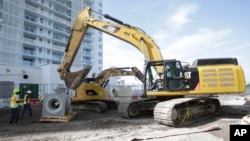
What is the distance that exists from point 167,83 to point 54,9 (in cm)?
6205

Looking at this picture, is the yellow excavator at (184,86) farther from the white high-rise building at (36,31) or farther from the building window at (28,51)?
the building window at (28,51)

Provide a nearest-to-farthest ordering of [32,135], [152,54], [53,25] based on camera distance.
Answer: [32,135]
[152,54]
[53,25]

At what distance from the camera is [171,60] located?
10.3 meters

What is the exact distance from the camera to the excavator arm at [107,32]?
12.5 meters

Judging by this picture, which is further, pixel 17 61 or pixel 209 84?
pixel 17 61

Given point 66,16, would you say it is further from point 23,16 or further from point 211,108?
point 211,108

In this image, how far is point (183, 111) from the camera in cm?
946

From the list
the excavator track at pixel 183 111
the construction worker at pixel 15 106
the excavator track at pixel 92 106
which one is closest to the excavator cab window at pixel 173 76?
the excavator track at pixel 183 111

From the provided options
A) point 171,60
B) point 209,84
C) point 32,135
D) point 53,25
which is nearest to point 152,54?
point 171,60

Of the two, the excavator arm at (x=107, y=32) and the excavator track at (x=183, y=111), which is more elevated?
the excavator arm at (x=107, y=32)

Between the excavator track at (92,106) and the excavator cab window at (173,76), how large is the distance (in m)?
5.87

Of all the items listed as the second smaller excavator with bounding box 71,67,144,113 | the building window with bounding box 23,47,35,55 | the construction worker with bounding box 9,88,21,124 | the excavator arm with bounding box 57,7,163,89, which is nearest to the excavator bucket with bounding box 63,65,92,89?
the excavator arm with bounding box 57,7,163,89

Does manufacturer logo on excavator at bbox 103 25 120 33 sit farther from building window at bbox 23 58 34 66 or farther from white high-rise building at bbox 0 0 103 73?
building window at bbox 23 58 34 66

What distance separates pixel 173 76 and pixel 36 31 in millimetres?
57554
